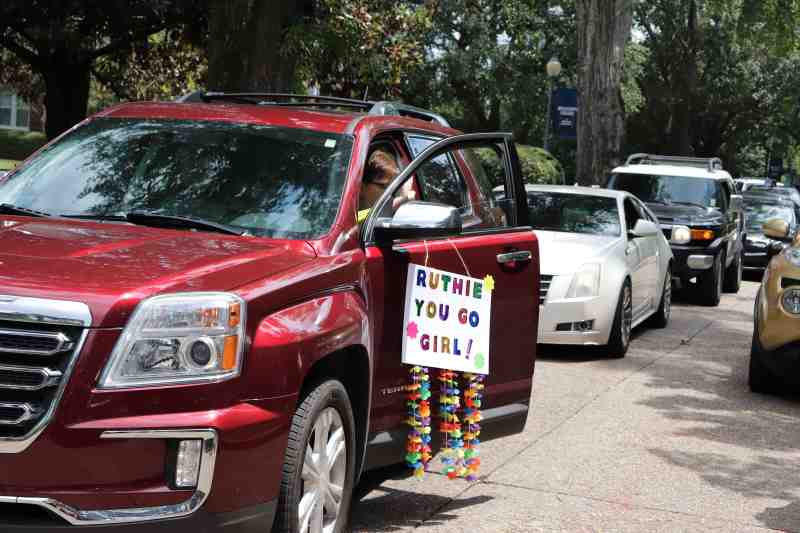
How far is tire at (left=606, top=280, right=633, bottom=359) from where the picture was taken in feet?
38.9

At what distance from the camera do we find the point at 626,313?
12.2m

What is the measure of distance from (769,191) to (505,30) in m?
20.3

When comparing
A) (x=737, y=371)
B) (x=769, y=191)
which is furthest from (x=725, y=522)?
(x=769, y=191)

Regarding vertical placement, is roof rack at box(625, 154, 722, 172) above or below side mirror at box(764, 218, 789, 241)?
above

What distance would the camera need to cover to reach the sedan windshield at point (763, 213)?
2617 cm

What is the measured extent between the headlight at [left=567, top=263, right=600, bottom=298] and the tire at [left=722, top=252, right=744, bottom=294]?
363 inches

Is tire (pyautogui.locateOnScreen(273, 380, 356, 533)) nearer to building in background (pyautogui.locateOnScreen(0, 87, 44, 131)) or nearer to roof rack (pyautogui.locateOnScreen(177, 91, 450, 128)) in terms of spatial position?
roof rack (pyautogui.locateOnScreen(177, 91, 450, 128))

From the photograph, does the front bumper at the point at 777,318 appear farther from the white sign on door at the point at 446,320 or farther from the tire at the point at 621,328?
the white sign on door at the point at 446,320

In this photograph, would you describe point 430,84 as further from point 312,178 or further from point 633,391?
point 312,178

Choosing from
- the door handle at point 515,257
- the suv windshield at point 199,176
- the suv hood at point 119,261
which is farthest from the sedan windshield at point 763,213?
the suv hood at point 119,261

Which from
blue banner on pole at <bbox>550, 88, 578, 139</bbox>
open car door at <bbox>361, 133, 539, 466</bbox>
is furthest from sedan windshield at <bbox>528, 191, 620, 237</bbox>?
blue banner on pole at <bbox>550, 88, 578, 139</bbox>

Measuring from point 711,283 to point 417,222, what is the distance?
43.6 feet

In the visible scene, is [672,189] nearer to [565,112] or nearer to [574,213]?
[574,213]

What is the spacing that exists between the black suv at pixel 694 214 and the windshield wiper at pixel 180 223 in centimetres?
1268
